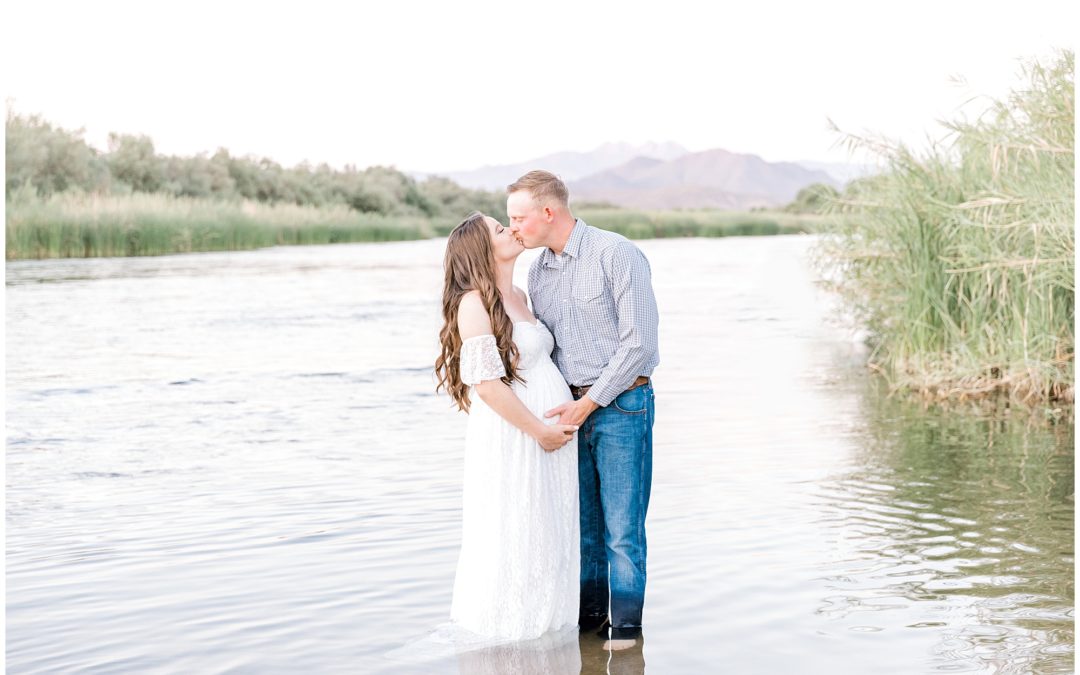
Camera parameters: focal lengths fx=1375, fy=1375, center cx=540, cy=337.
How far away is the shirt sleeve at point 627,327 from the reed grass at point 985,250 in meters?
4.67

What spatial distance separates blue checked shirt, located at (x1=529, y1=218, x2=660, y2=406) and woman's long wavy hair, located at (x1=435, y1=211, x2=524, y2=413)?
215 mm

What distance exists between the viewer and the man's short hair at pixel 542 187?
15.6 ft

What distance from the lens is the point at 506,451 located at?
488 cm

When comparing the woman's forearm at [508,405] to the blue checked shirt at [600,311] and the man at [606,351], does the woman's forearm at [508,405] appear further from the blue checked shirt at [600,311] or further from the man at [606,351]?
the blue checked shirt at [600,311]

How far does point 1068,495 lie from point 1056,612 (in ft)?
7.66

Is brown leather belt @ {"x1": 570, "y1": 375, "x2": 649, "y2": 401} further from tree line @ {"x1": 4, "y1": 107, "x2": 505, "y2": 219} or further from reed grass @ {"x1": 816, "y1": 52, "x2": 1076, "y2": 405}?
tree line @ {"x1": 4, "y1": 107, "x2": 505, "y2": 219}

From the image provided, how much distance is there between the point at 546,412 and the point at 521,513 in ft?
1.23

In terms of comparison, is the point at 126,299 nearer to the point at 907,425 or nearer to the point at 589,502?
the point at 907,425

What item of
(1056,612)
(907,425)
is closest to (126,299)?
(907,425)

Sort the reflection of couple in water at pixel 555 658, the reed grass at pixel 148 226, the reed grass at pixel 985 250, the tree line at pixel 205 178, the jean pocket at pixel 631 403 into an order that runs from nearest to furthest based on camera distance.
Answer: the reflection of couple in water at pixel 555 658, the jean pocket at pixel 631 403, the reed grass at pixel 985 250, the reed grass at pixel 148 226, the tree line at pixel 205 178

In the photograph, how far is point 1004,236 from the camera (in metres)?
10.2

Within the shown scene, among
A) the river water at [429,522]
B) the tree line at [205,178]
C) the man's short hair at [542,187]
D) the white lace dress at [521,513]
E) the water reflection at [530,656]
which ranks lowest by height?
the water reflection at [530,656]

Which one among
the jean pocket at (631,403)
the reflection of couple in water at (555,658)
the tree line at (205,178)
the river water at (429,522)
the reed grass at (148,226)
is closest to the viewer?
the reflection of couple in water at (555,658)

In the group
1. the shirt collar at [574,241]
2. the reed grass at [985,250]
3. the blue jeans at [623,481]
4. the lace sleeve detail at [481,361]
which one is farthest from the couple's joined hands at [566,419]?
the reed grass at [985,250]
